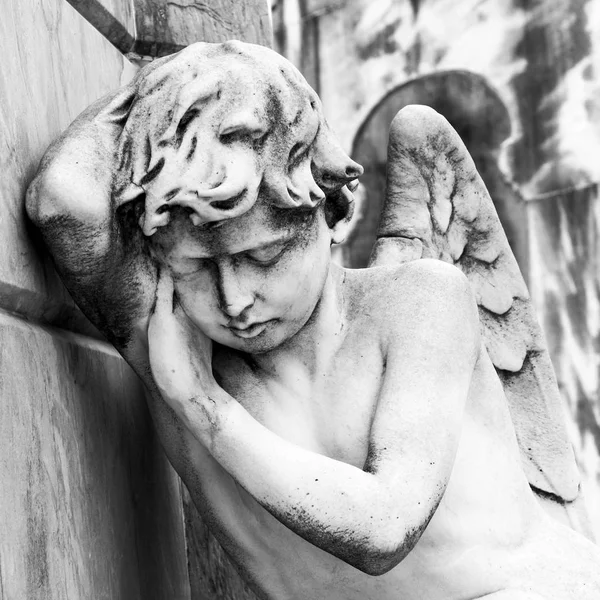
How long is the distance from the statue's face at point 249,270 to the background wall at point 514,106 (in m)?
3.21

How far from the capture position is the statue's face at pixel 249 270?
171 cm

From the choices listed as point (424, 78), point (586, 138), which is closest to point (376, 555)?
point (586, 138)

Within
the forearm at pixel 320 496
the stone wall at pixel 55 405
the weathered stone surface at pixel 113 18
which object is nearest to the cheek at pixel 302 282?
the forearm at pixel 320 496

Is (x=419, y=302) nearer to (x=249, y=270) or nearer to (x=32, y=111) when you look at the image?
(x=249, y=270)

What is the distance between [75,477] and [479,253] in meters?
1.10

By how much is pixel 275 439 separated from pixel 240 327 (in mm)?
188

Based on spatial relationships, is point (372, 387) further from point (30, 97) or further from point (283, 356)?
point (30, 97)

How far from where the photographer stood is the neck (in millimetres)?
1938

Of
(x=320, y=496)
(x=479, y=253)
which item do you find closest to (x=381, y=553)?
(x=320, y=496)

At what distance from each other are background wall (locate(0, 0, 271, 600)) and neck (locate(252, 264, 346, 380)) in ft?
1.10

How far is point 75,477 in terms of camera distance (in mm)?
1838

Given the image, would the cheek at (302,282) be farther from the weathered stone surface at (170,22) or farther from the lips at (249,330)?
the weathered stone surface at (170,22)

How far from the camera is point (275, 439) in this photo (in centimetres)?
173

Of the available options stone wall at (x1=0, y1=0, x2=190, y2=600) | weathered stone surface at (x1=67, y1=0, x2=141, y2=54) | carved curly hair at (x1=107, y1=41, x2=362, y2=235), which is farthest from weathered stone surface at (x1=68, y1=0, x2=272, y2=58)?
carved curly hair at (x1=107, y1=41, x2=362, y2=235)
